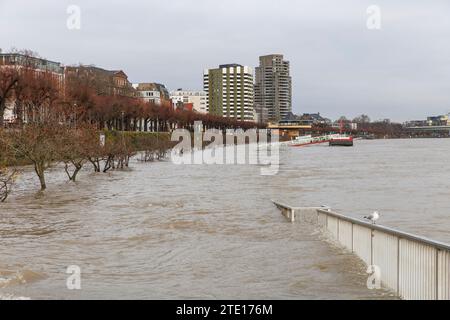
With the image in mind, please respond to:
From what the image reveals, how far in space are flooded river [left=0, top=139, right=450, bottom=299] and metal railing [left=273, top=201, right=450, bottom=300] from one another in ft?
1.33

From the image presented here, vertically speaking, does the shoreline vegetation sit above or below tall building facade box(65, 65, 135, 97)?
below

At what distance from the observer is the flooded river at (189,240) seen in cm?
1161

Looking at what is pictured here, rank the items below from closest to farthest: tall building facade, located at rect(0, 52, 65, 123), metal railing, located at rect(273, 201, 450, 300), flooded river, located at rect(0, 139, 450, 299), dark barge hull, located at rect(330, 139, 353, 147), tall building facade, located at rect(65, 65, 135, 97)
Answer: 1. metal railing, located at rect(273, 201, 450, 300)
2. flooded river, located at rect(0, 139, 450, 299)
3. tall building facade, located at rect(0, 52, 65, 123)
4. tall building facade, located at rect(65, 65, 135, 97)
5. dark barge hull, located at rect(330, 139, 353, 147)

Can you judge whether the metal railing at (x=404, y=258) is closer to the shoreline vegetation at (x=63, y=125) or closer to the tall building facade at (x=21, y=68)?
the shoreline vegetation at (x=63, y=125)

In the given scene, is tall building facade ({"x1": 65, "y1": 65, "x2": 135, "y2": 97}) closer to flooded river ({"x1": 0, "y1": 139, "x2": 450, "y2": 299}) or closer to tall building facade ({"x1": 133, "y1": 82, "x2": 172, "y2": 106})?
tall building facade ({"x1": 133, "y1": 82, "x2": 172, "y2": 106})

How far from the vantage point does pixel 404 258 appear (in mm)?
9727

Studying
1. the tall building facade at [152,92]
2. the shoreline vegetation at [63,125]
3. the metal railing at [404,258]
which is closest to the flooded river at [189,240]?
the metal railing at [404,258]

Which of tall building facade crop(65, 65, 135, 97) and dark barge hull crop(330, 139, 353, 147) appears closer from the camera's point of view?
tall building facade crop(65, 65, 135, 97)

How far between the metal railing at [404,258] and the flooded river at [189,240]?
1.33 feet

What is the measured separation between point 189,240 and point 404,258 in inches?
344

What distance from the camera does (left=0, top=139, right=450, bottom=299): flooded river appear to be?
11609 mm

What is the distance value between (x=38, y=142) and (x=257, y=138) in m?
166

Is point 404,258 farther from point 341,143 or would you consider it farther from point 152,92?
point 152,92

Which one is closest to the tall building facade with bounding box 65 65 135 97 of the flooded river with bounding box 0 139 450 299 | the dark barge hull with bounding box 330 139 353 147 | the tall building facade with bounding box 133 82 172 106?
the tall building facade with bounding box 133 82 172 106
